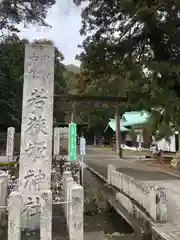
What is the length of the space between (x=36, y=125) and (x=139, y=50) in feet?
22.9

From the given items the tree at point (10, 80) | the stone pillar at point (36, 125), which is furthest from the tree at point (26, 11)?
the stone pillar at point (36, 125)

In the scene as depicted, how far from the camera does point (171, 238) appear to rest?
12.9 feet

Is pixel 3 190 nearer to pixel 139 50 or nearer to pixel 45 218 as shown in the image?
pixel 45 218

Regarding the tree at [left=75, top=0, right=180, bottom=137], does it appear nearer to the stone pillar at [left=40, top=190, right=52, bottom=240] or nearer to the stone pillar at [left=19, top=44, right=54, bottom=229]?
the stone pillar at [left=19, top=44, right=54, bottom=229]

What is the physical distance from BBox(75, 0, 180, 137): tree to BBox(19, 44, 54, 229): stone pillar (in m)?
3.06

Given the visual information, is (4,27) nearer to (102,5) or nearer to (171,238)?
(102,5)

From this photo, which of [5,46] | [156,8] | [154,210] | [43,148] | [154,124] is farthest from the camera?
[5,46]

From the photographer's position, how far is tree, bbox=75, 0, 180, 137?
7.76 m

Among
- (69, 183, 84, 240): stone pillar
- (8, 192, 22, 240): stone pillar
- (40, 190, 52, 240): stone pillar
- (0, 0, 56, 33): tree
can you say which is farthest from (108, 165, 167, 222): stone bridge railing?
(0, 0, 56, 33): tree

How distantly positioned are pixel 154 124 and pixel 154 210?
5157 millimetres

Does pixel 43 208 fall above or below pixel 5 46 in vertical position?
below

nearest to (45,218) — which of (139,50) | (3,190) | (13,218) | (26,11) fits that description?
(13,218)

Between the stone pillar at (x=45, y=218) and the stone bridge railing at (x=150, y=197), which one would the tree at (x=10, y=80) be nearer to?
the stone bridge railing at (x=150, y=197)

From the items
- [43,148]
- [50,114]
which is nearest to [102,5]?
[50,114]
